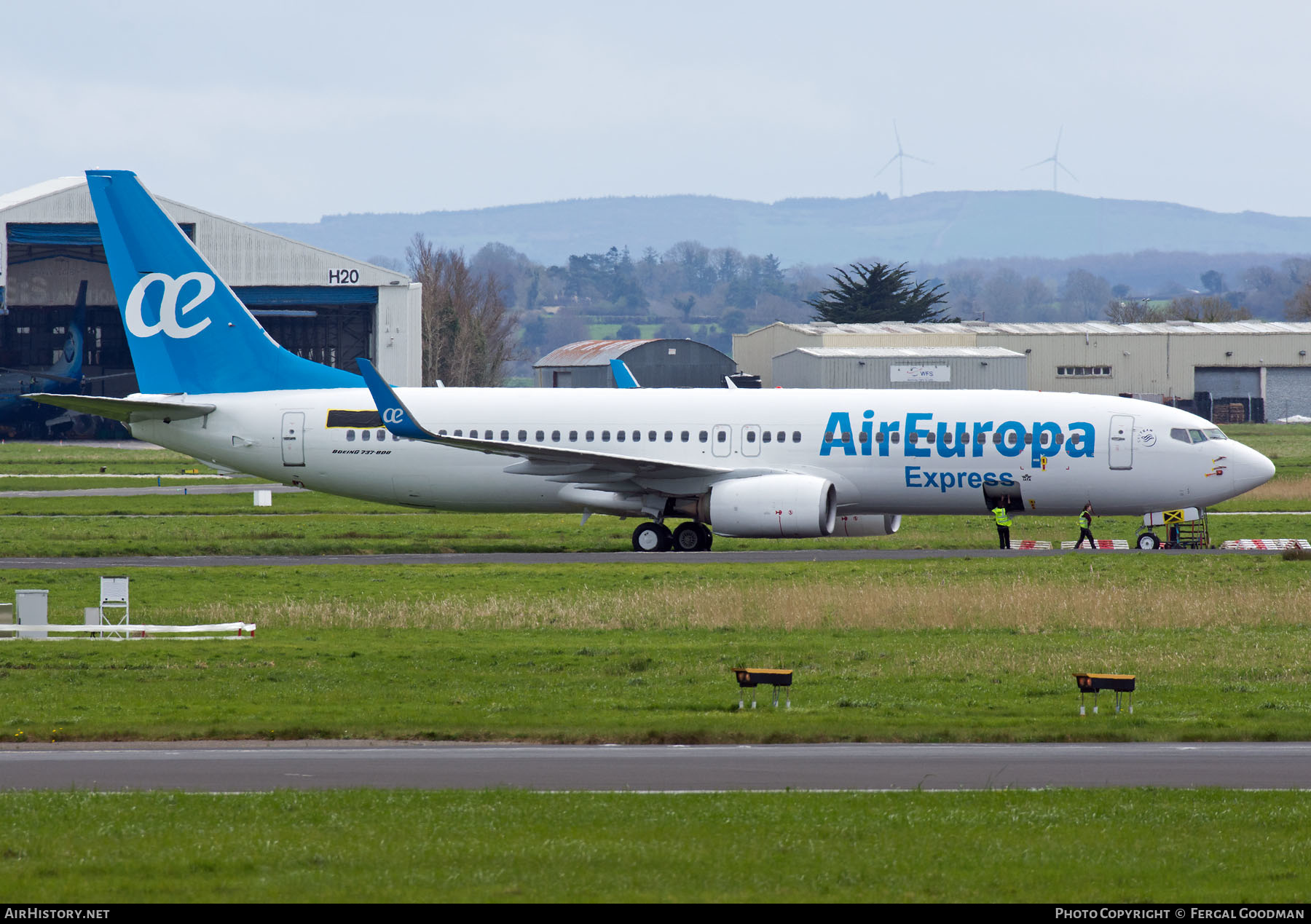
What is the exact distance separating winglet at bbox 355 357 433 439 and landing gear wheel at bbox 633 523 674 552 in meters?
6.32

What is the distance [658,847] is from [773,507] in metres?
26.2

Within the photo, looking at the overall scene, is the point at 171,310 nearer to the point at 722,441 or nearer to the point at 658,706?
the point at 722,441

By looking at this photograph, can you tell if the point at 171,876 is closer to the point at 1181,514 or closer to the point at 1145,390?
the point at 1181,514

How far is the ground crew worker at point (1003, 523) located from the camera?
39812mm

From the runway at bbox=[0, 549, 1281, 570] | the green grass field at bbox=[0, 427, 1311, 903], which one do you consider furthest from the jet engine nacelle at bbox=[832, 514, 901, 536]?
the runway at bbox=[0, 549, 1281, 570]

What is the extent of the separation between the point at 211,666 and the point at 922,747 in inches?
454

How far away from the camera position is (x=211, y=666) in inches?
939

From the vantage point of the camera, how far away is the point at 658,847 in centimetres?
1239

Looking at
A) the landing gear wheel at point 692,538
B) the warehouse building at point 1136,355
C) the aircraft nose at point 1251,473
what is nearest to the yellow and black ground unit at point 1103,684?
the landing gear wheel at point 692,538

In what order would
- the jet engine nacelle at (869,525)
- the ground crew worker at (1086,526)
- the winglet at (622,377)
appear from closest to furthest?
the ground crew worker at (1086,526) → the jet engine nacelle at (869,525) → the winglet at (622,377)

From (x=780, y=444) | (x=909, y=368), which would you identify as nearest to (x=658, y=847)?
(x=780, y=444)

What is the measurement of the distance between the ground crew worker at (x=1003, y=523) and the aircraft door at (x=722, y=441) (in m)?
7.07

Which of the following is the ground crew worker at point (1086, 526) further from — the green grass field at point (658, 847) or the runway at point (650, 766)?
the green grass field at point (658, 847)
